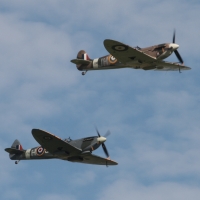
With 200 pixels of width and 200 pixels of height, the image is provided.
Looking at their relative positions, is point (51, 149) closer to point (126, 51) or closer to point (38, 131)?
point (38, 131)

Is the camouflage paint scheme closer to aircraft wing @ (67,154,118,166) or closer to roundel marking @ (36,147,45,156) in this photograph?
aircraft wing @ (67,154,118,166)

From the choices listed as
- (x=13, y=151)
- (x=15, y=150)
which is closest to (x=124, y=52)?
(x=15, y=150)

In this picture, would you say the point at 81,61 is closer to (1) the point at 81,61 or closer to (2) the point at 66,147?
(1) the point at 81,61

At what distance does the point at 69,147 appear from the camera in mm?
56219

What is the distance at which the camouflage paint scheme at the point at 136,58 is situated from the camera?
184ft

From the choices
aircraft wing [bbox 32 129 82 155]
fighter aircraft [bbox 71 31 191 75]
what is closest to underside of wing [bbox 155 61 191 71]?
fighter aircraft [bbox 71 31 191 75]

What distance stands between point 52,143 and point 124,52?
8704mm

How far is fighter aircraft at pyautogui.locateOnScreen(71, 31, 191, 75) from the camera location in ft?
185

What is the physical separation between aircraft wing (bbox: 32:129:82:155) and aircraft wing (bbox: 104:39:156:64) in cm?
768

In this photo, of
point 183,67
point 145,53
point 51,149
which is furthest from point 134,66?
point 51,149

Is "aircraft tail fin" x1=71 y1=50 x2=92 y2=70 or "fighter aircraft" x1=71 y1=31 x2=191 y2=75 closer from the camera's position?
"fighter aircraft" x1=71 y1=31 x2=191 y2=75

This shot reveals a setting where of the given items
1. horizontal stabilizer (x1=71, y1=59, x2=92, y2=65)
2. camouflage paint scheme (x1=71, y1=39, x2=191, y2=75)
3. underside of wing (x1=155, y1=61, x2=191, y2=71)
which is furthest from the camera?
horizontal stabilizer (x1=71, y1=59, x2=92, y2=65)

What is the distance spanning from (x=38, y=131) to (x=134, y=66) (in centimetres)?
968

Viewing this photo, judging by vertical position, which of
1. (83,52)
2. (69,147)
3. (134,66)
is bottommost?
(69,147)
